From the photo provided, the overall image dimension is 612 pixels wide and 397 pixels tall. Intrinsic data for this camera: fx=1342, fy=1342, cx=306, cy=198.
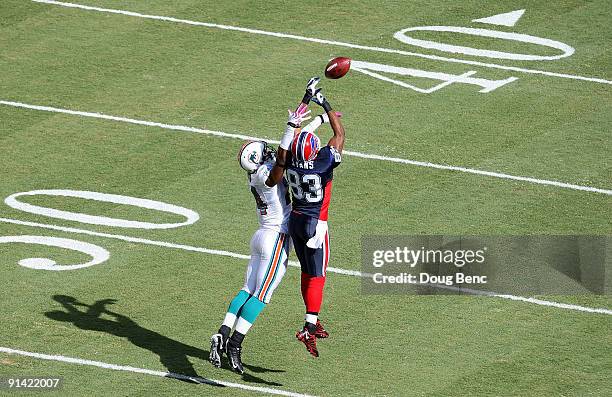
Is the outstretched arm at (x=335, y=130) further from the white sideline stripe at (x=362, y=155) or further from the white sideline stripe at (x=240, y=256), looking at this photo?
the white sideline stripe at (x=362, y=155)

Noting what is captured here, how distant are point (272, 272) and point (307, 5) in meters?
10.5

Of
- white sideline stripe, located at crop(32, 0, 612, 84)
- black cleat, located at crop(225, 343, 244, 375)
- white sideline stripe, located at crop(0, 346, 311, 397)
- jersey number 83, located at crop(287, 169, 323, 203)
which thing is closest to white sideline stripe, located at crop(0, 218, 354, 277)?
jersey number 83, located at crop(287, 169, 323, 203)

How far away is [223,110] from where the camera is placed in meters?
18.5

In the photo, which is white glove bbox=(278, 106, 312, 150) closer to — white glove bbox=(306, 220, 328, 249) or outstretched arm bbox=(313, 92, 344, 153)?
outstretched arm bbox=(313, 92, 344, 153)

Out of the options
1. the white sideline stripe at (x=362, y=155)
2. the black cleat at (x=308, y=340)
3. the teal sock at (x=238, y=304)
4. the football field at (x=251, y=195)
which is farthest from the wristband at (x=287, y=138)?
the white sideline stripe at (x=362, y=155)

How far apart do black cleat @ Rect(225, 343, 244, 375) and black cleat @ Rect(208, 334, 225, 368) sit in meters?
0.07

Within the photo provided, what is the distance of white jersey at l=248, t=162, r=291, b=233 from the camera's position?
12.4 m

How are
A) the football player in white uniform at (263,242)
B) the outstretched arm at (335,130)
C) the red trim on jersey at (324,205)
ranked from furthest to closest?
the outstretched arm at (335,130), the red trim on jersey at (324,205), the football player in white uniform at (263,242)

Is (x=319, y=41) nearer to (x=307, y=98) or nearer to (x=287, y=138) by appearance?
(x=307, y=98)

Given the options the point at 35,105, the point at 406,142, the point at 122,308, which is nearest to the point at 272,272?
the point at 122,308

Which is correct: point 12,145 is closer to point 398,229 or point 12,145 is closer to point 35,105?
point 35,105

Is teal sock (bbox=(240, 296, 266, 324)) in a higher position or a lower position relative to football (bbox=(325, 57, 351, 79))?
lower

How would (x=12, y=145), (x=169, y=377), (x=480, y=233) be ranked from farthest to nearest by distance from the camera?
(x=12, y=145), (x=480, y=233), (x=169, y=377)

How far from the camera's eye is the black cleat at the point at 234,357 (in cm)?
1205
